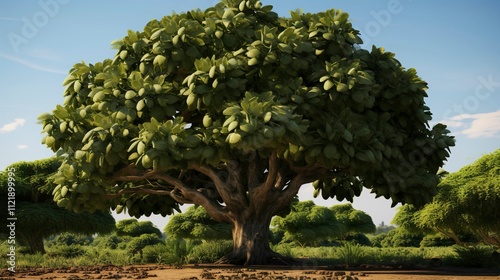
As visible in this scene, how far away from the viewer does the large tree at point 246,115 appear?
53.6 feet

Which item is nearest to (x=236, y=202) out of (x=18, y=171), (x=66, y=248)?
(x=66, y=248)

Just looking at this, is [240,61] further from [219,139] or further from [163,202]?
[163,202]

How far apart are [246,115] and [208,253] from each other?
9.87 metres

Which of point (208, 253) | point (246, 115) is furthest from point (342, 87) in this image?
point (208, 253)

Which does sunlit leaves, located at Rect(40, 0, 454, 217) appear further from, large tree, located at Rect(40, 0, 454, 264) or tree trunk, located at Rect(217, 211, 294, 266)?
tree trunk, located at Rect(217, 211, 294, 266)

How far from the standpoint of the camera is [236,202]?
20.5 meters

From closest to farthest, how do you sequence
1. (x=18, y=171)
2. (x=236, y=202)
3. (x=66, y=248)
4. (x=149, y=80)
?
(x=149, y=80) → (x=236, y=202) → (x=66, y=248) → (x=18, y=171)

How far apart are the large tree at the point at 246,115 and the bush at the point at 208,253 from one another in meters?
2.86

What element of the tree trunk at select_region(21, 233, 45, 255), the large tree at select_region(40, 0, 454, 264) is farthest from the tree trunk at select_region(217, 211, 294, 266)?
the tree trunk at select_region(21, 233, 45, 255)

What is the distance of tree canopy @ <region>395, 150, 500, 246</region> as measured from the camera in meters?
24.8

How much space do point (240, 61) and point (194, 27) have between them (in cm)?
215

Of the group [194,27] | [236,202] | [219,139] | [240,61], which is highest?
[194,27]

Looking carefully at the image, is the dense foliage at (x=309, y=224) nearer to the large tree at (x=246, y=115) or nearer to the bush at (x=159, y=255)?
the bush at (x=159, y=255)

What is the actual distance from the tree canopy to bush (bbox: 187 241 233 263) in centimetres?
1074
